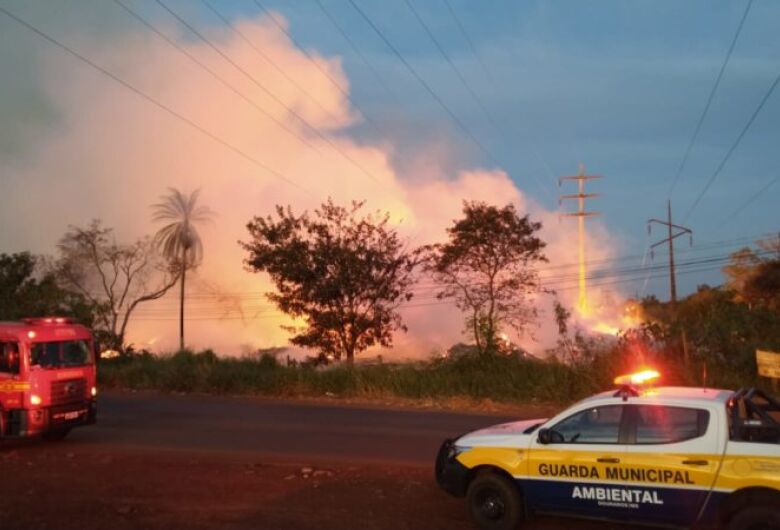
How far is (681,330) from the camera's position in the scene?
2364cm

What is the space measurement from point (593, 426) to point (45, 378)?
10.7 meters

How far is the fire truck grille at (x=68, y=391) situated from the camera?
1440 centimetres

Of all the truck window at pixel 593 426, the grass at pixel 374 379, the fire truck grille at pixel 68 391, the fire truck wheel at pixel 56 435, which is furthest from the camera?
the grass at pixel 374 379

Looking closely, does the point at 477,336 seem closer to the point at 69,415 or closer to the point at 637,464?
the point at 69,415

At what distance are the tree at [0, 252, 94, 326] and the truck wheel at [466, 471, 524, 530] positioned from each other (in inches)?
1394

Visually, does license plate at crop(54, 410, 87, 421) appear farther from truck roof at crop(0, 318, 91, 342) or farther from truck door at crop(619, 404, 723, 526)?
truck door at crop(619, 404, 723, 526)

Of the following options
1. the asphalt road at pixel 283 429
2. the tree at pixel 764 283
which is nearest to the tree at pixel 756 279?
the tree at pixel 764 283

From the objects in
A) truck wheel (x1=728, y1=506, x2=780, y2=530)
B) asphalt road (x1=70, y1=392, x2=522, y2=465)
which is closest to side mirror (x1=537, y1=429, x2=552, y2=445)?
truck wheel (x1=728, y1=506, x2=780, y2=530)

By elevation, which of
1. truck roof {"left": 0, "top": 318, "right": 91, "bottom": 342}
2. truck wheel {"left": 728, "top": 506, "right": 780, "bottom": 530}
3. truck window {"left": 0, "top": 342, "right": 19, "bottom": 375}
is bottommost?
truck wheel {"left": 728, "top": 506, "right": 780, "bottom": 530}

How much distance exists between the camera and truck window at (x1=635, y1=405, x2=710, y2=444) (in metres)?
7.27

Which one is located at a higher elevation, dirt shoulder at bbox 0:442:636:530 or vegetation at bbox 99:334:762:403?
vegetation at bbox 99:334:762:403

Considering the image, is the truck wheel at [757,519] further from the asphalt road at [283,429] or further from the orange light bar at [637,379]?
the asphalt road at [283,429]

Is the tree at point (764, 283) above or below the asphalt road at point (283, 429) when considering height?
above

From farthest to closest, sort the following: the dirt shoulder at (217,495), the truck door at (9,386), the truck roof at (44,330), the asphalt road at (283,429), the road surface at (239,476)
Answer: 1. the truck roof at (44,330)
2. the asphalt road at (283,429)
3. the truck door at (9,386)
4. the road surface at (239,476)
5. the dirt shoulder at (217,495)
